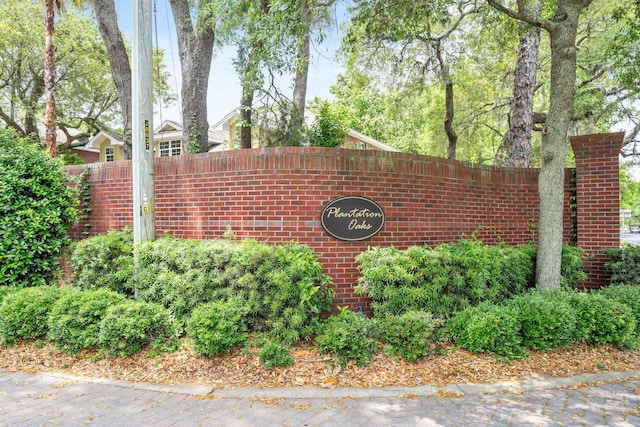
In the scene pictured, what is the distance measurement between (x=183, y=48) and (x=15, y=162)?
14.1 feet

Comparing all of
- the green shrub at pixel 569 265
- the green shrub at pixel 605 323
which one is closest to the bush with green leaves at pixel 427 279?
the green shrub at pixel 605 323

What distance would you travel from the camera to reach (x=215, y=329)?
4230 mm

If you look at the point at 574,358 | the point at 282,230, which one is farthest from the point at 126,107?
the point at 574,358

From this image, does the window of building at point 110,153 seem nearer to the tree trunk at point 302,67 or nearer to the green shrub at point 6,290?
the tree trunk at point 302,67

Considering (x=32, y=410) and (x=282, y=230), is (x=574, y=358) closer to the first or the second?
(x=282, y=230)

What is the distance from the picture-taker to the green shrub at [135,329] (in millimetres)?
4461

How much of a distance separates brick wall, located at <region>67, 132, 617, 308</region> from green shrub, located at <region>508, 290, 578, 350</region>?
1.72 metres

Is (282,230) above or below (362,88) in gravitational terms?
below

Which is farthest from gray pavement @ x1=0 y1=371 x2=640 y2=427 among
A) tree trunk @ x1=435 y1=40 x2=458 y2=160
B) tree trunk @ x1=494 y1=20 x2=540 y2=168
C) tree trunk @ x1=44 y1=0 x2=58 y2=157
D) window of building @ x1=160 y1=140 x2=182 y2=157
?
window of building @ x1=160 y1=140 x2=182 y2=157

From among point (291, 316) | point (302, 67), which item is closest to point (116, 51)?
point (302, 67)

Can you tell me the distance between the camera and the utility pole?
5516mm

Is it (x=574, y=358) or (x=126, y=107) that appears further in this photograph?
(x=126, y=107)

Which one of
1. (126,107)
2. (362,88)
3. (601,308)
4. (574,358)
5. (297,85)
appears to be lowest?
(574,358)

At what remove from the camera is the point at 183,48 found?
29.6ft
